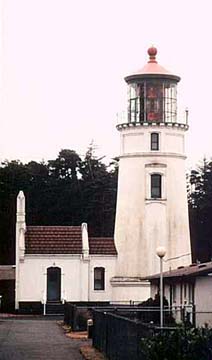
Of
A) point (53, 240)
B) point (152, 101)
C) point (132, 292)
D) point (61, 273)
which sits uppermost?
point (152, 101)

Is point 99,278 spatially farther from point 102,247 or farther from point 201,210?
point 201,210

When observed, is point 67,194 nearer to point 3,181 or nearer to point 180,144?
point 3,181

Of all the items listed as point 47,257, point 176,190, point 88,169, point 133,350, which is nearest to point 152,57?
point 176,190

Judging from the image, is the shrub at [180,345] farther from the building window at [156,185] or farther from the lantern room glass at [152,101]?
the building window at [156,185]

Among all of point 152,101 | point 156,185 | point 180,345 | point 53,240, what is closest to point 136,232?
point 156,185

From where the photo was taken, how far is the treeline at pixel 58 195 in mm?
82625

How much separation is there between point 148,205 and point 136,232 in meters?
1.60

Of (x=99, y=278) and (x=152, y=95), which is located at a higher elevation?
(x=152, y=95)

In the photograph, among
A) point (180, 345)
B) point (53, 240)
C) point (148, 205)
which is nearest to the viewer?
point (180, 345)

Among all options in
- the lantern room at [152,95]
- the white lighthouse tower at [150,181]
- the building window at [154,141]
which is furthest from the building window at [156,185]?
the lantern room at [152,95]

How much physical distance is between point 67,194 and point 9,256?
7956 millimetres

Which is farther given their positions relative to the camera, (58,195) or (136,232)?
(58,195)

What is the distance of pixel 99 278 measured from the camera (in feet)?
206

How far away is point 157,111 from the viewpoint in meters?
63.2
